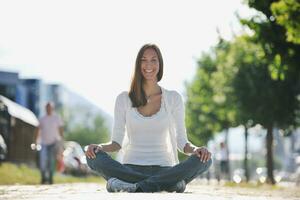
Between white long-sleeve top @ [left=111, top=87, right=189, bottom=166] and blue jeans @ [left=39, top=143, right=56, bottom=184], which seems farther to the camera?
blue jeans @ [left=39, top=143, right=56, bottom=184]

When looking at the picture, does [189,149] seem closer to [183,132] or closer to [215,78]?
[183,132]

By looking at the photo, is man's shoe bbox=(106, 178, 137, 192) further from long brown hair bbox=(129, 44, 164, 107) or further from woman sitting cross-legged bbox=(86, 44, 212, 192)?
long brown hair bbox=(129, 44, 164, 107)

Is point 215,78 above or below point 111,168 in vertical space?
above

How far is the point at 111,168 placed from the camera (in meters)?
6.98

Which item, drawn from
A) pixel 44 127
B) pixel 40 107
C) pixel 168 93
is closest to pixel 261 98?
pixel 44 127

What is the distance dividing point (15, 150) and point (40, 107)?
53461mm

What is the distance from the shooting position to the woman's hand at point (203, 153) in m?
6.61

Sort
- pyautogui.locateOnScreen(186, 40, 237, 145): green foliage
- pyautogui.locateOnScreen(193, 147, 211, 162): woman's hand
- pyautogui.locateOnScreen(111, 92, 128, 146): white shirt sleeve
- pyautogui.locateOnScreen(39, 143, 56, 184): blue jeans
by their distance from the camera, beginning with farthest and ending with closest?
pyautogui.locateOnScreen(186, 40, 237, 145): green foliage → pyautogui.locateOnScreen(39, 143, 56, 184): blue jeans → pyautogui.locateOnScreen(111, 92, 128, 146): white shirt sleeve → pyautogui.locateOnScreen(193, 147, 211, 162): woman's hand

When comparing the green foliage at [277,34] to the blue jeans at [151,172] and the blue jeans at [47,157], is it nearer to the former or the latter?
the blue jeans at [47,157]

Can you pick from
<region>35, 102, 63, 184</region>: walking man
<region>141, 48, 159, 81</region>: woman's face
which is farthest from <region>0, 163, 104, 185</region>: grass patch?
<region>141, 48, 159, 81</region>: woman's face

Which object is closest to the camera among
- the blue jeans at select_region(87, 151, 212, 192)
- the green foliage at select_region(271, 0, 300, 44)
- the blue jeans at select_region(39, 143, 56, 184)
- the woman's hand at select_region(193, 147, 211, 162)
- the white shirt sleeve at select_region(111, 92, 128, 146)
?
the woman's hand at select_region(193, 147, 211, 162)

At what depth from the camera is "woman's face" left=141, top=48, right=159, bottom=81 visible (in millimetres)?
7102

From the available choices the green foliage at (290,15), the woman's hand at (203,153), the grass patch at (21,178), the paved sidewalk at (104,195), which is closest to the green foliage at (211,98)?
the grass patch at (21,178)

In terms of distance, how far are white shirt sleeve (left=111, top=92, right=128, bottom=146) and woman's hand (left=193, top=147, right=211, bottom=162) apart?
832mm
